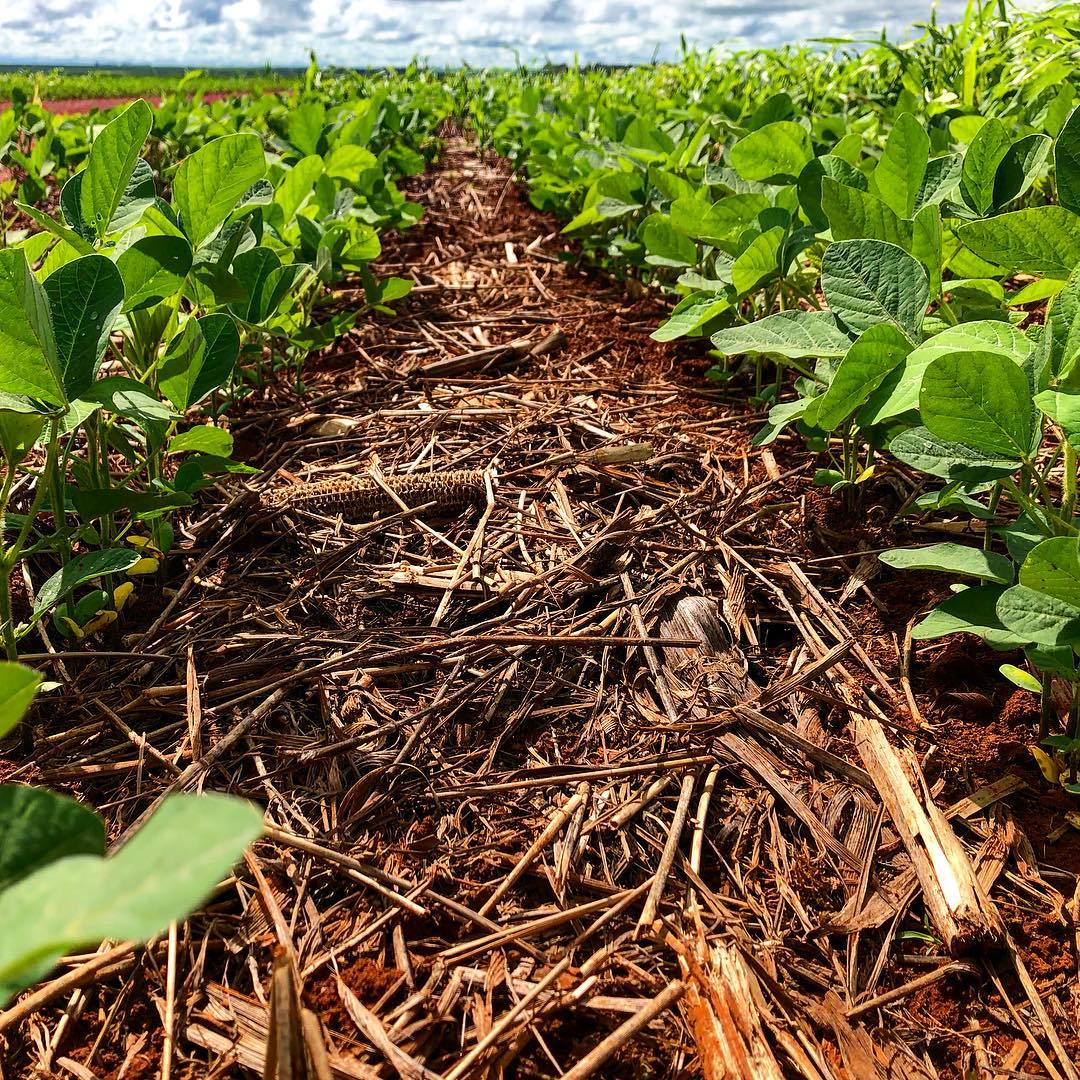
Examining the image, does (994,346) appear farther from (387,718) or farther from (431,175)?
(431,175)

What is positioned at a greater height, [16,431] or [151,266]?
[151,266]

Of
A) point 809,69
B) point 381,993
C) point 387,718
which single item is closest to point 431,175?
point 809,69

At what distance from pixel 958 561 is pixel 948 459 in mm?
130

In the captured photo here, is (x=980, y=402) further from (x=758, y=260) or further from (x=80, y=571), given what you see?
(x=80, y=571)

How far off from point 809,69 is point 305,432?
15.6 feet

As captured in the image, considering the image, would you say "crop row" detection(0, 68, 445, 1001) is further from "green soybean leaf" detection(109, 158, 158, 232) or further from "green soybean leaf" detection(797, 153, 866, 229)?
"green soybean leaf" detection(797, 153, 866, 229)

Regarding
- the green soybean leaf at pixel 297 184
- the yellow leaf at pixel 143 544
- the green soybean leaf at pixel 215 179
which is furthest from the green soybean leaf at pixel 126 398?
the green soybean leaf at pixel 297 184

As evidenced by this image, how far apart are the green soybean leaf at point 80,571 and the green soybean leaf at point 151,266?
344 millimetres

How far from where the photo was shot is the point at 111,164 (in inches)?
46.8

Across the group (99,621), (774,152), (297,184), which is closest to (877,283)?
(774,152)

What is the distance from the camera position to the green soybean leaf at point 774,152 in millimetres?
1715

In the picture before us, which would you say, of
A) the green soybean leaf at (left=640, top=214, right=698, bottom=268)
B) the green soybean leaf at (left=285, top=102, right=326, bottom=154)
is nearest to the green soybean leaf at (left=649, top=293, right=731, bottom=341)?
the green soybean leaf at (left=640, top=214, right=698, bottom=268)

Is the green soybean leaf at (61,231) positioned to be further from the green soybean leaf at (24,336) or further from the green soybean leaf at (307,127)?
the green soybean leaf at (307,127)

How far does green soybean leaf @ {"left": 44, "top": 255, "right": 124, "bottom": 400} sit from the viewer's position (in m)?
0.95
